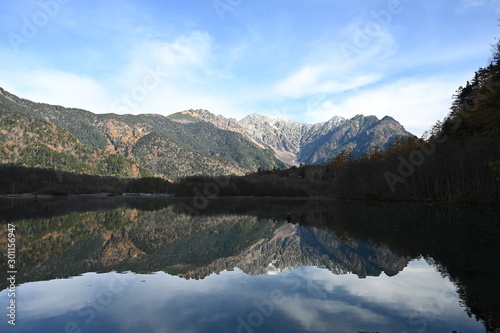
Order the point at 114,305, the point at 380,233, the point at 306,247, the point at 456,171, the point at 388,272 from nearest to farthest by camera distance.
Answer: the point at 114,305, the point at 388,272, the point at 306,247, the point at 380,233, the point at 456,171

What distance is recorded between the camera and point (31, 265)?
18891 millimetres

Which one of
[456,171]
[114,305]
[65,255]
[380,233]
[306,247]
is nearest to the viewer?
[114,305]

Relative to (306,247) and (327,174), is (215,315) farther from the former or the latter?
(327,174)

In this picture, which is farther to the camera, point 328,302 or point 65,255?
point 65,255

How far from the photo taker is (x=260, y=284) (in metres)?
15.1

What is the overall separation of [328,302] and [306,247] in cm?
1312

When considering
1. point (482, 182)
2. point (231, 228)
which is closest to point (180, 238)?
point (231, 228)

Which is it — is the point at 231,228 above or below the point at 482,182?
below

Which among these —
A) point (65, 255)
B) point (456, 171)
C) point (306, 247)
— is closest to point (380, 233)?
point (306, 247)

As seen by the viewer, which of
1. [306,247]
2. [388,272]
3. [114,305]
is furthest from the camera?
[306,247]

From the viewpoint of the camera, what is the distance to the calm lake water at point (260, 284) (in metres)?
10.3

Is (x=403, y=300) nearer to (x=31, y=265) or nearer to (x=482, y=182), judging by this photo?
(x=31, y=265)

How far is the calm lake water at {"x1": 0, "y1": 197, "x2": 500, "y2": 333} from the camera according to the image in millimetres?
→ 10258

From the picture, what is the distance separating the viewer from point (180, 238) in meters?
30.6
